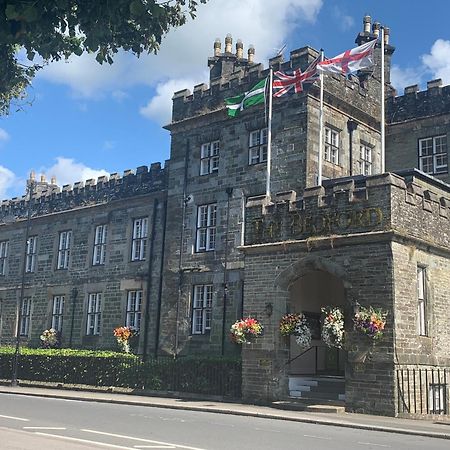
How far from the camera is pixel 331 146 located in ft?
80.5

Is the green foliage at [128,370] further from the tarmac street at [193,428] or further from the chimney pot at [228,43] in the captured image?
the chimney pot at [228,43]

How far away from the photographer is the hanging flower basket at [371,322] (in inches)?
653

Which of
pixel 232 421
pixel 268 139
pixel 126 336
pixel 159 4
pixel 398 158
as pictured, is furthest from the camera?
pixel 126 336

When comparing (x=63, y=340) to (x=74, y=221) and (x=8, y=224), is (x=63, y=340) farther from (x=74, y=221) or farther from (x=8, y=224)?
(x=8, y=224)

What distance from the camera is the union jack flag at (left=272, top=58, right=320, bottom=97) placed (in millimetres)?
22344

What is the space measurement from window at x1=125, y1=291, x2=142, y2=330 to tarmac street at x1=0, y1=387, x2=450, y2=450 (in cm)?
929

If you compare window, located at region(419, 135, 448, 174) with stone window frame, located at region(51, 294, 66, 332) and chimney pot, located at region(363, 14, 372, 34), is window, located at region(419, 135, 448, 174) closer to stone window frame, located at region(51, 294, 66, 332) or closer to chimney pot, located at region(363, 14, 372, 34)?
chimney pot, located at region(363, 14, 372, 34)

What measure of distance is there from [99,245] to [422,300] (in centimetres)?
1817

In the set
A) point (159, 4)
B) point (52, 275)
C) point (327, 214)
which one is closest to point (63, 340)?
point (52, 275)

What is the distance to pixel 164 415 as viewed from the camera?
16.1 m

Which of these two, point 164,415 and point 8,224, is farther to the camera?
point 8,224

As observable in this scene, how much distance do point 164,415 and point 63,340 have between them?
17.2 meters

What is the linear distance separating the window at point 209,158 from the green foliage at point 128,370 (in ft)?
26.4

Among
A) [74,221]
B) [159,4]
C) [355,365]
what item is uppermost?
[74,221]
